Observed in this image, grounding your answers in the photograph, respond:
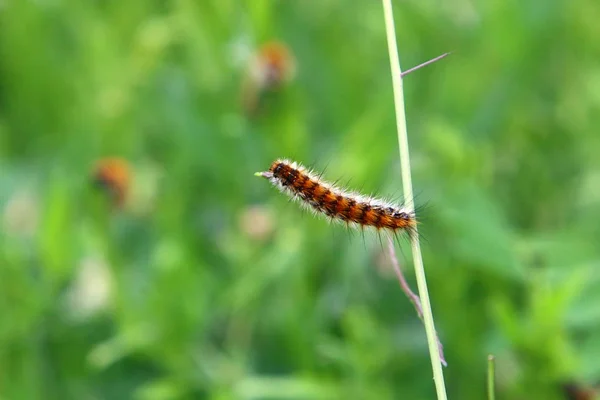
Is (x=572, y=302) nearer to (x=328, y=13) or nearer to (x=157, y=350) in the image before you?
(x=157, y=350)

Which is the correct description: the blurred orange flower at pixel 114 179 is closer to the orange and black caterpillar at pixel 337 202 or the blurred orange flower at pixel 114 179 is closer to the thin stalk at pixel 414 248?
the orange and black caterpillar at pixel 337 202

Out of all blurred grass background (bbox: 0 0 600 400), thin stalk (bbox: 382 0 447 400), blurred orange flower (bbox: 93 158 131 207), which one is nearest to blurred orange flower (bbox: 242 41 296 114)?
blurred grass background (bbox: 0 0 600 400)

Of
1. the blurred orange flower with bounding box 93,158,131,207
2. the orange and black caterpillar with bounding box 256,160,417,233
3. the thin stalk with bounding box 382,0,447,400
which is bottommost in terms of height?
the thin stalk with bounding box 382,0,447,400

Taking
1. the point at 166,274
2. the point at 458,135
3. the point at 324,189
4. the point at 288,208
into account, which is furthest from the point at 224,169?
the point at 324,189

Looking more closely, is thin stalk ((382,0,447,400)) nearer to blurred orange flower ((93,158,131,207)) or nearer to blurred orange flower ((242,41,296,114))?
blurred orange flower ((242,41,296,114))

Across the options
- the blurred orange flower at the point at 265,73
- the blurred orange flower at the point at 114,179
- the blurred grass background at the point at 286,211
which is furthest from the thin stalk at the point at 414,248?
the blurred orange flower at the point at 114,179
